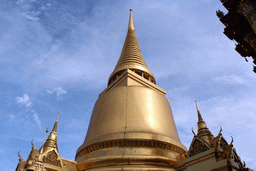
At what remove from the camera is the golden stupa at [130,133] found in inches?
357

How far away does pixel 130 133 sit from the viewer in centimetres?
978

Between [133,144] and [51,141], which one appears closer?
[133,144]

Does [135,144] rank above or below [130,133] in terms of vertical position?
below

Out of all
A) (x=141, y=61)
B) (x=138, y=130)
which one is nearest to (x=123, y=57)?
(x=141, y=61)

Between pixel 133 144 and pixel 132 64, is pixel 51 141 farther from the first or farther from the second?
pixel 132 64

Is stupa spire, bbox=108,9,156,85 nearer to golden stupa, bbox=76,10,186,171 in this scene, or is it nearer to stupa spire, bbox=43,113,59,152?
golden stupa, bbox=76,10,186,171

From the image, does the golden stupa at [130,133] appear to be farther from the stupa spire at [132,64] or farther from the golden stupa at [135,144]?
the stupa spire at [132,64]

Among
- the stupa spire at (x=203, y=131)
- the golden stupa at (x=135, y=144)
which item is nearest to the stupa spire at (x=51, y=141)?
the golden stupa at (x=135, y=144)

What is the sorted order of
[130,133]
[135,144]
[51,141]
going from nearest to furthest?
[135,144] < [130,133] < [51,141]

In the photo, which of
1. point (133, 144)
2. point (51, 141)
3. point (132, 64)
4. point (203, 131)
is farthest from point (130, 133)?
point (132, 64)

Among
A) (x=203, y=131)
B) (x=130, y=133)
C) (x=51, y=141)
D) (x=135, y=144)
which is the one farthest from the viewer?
(x=51, y=141)

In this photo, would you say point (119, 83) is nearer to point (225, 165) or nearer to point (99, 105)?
point (99, 105)

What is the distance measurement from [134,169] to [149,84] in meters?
6.58

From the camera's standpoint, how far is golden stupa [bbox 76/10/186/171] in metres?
9.08
